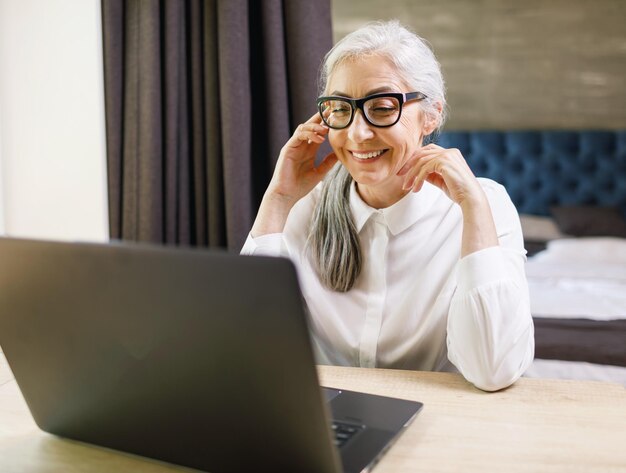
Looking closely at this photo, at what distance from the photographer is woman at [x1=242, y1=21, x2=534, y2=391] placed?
1.20 metres

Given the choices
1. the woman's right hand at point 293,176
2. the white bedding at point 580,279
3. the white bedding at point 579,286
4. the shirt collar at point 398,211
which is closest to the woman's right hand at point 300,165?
the woman's right hand at point 293,176

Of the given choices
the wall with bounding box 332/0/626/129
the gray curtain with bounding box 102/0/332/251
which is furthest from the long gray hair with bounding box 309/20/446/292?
the wall with bounding box 332/0/626/129

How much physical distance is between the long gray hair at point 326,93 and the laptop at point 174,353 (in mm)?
599

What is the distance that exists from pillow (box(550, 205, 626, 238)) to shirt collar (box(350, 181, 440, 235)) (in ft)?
7.70

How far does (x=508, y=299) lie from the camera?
1.08 metres

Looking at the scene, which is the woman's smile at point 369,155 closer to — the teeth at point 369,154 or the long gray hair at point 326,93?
the teeth at point 369,154

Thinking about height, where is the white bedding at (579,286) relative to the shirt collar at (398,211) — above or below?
below

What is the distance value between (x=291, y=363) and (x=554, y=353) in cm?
153

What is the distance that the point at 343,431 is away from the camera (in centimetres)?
78

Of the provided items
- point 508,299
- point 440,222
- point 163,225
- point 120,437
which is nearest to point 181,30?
point 163,225

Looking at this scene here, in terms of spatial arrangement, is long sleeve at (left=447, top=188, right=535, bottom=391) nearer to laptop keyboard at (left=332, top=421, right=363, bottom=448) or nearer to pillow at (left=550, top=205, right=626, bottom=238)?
laptop keyboard at (left=332, top=421, right=363, bottom=448)

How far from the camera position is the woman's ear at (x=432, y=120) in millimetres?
1340

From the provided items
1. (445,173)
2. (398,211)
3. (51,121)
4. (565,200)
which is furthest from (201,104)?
(565,200)

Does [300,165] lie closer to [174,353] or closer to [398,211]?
[398,211]
